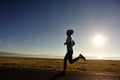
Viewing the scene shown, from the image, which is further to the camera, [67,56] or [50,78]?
[67,56]

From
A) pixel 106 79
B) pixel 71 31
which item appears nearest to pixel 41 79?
pixel 106 79

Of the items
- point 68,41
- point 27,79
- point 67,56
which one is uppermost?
point 68,41

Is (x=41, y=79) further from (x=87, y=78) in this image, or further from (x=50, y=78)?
(x=87, y=78)

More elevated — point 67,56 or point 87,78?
point 67,56

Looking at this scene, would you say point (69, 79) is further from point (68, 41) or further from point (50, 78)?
point (68, 41)

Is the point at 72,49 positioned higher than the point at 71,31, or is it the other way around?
the point at 71,31

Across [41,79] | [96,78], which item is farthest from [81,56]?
[41,79]

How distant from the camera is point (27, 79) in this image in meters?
9.02

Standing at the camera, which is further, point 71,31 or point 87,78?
point 71,31

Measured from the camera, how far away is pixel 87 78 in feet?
30.9

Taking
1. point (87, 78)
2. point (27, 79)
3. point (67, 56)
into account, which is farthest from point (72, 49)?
point (27, 79)

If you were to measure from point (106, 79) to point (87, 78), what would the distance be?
74 cm

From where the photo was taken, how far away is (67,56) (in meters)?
11.2

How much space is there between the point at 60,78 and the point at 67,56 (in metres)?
1.98
